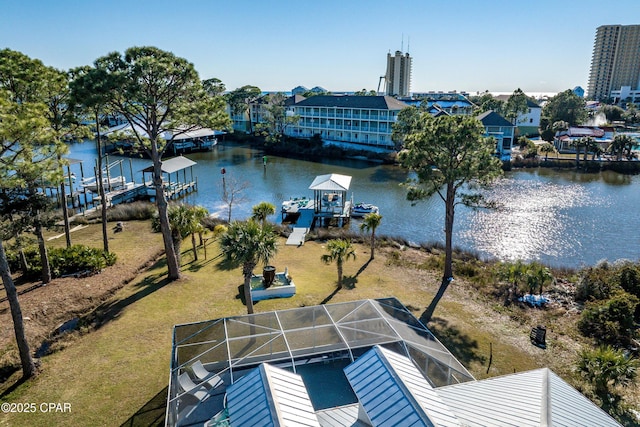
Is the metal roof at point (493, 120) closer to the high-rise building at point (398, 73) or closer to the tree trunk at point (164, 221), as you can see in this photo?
the tree trunk at point (164, 221)

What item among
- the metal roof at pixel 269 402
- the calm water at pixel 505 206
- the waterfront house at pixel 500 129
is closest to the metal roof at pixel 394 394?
the metal roof at pixel 269 402

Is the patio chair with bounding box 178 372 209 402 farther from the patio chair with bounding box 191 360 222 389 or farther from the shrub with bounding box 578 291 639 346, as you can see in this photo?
the shrub with bounding box 578 291 639 346

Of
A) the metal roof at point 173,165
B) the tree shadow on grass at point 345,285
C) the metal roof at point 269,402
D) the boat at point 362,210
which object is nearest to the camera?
the metal roof at point 269,402

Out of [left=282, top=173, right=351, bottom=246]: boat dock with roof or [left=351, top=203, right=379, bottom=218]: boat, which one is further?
[left=351, top=203, right=379, bottom=218]: boat

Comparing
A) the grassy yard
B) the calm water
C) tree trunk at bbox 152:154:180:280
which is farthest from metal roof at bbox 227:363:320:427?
the calm water

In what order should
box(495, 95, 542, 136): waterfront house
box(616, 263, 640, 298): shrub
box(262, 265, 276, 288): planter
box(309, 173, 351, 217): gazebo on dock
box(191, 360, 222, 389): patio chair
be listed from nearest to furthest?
1. box(191, 360, 222, 389): patio chair
2. box(616, 263, 640, 298): shrub
3. box(262, 265, 276, 288): planter
4. box(309, 173, 351, 217): gazebo on dock
5. box(495, 95, 542, 136): waterfront house

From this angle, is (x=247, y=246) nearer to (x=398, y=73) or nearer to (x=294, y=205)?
(x=294, y=205)
